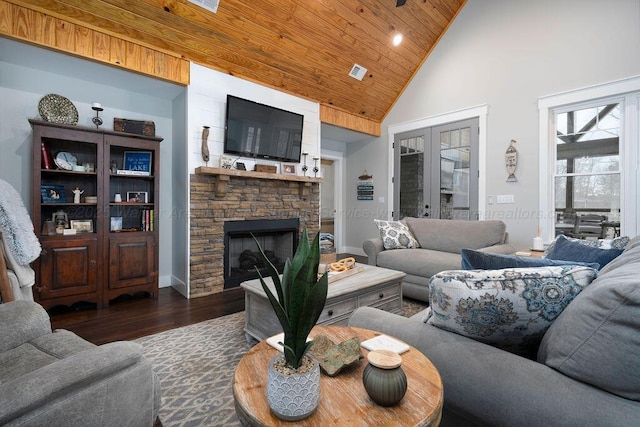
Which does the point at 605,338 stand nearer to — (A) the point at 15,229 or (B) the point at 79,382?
(B) the point at 79,382

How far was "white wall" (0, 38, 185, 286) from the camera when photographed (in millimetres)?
2697

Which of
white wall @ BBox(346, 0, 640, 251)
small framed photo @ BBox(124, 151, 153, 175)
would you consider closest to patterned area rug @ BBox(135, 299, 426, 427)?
small framed photo @ BBox(124, 151, 153, 175)

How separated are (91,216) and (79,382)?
275 cm

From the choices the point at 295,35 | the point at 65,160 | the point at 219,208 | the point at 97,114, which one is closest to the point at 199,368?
the point at 219,208

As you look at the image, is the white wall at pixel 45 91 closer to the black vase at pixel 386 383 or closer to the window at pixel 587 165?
the black vase at pixel 386 383

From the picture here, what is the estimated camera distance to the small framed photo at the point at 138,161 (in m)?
3.15

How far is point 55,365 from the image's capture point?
2.83ft

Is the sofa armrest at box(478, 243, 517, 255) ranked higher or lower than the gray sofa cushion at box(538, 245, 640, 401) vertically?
lower

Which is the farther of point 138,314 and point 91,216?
point 91,216

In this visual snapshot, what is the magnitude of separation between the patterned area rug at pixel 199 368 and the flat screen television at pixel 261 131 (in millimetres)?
2068

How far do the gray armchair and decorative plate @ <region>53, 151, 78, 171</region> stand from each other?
1930mm

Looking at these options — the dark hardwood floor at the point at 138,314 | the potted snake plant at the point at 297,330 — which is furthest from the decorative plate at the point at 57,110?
the potted snake plant at the point at 297,330

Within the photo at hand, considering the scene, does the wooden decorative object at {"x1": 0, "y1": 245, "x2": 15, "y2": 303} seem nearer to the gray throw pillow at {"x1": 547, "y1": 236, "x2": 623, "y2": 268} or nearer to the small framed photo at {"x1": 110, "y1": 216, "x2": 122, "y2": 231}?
the small framed photo at {"x1": 110, "y1": 216, "x2": 122, "y2": 231}

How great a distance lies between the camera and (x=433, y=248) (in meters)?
3.65
